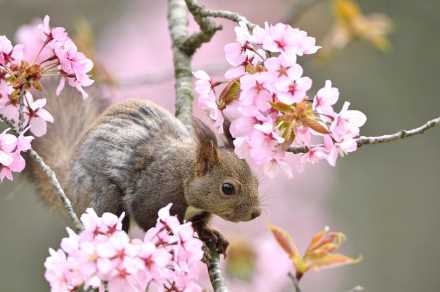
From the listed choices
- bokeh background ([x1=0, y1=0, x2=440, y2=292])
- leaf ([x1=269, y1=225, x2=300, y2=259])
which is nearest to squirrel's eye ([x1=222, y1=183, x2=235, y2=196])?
leaf ([x1=269, y1=225, x2=300, y2=259])

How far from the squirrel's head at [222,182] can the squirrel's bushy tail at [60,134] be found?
3.01ft

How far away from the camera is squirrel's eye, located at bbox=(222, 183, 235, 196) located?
3.75 metres

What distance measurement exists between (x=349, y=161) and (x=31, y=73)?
733 centimetres

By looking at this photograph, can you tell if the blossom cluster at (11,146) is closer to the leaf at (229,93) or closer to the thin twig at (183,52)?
the leaf at (229,93)

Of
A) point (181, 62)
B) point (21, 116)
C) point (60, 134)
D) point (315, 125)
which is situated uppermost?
point (181, 62)

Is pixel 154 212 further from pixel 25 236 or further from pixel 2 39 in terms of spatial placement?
pixel 25 236

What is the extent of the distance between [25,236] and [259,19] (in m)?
3.15

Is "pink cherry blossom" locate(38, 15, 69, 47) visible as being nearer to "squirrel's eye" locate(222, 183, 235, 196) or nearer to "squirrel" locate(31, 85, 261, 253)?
"squirrel" locate(31, 85, 261, 253)

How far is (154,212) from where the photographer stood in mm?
4066

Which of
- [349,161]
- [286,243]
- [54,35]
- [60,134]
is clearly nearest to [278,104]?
[286,243]

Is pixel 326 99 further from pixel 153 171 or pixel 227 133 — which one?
pixel 153 171

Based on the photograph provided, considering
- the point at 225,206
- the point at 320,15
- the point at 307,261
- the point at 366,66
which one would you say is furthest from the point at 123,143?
the point at 366,66

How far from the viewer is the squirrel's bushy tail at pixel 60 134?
Answer: 4559 millimetres

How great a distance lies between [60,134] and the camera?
4.67 metres
